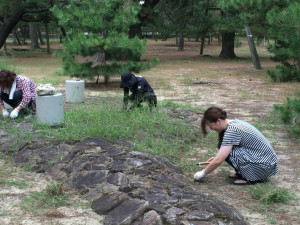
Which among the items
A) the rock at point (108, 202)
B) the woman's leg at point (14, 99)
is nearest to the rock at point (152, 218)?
the rock at point (108, 202)

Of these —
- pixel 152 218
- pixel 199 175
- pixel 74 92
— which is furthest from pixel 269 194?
pixel 74 92

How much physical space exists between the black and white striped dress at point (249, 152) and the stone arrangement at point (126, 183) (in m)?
0.47

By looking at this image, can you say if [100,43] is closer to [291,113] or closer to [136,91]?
[136,91]

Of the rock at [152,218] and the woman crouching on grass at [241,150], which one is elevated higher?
the woman crouching on grass at [241,150]

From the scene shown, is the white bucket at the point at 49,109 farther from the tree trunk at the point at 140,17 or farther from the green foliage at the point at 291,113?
the tree trunk at the point at 140,17

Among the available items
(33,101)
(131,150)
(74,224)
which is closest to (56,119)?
(33,101)

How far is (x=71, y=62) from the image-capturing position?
412 inches

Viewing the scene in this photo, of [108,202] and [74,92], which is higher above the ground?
[74,92]

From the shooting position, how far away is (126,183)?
3.46 meters

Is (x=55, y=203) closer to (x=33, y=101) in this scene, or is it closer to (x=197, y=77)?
(x=33, y=101)

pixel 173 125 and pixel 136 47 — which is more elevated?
pixel 136 47

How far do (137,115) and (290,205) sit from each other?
2753mm

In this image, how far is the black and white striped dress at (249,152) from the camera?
375cm

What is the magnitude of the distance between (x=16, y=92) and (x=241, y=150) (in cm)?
341
